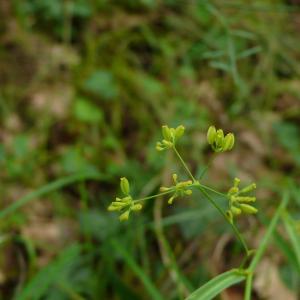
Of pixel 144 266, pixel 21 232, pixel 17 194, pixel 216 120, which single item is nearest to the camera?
pixel 144 266

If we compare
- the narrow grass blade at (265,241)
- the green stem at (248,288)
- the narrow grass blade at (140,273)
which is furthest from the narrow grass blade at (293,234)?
the narrow grass blade at (140,273)

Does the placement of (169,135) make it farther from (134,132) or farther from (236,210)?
(134,132)

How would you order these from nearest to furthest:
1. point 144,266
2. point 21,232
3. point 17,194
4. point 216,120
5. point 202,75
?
point 144,266
point 21,232
point 17,194
point 216,120
point 202,75

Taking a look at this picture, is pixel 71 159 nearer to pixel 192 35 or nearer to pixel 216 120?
pixel 216 120

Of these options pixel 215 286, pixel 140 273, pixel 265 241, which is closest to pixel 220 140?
pixel 215 286

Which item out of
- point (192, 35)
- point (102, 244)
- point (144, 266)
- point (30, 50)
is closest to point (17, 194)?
point (102, 244)

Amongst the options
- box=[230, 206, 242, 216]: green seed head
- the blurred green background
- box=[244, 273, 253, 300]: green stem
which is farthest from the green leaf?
the blurred green background
